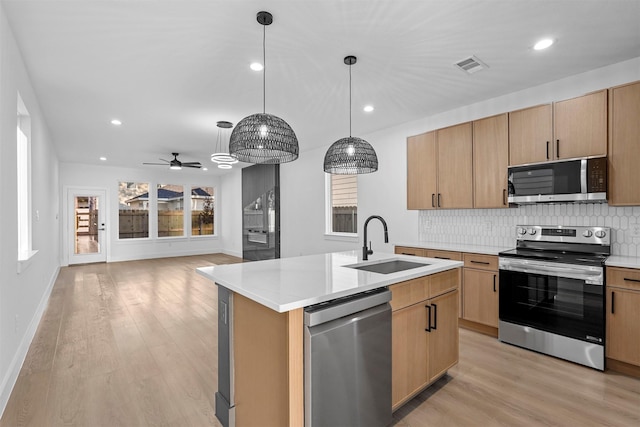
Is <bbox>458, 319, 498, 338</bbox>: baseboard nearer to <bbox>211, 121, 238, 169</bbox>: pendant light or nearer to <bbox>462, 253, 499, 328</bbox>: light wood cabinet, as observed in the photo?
<bbox>462, 253, 499, 328</bbox>: light wood cabinet

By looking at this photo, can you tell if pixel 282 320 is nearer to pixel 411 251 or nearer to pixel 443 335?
pixel 443 335

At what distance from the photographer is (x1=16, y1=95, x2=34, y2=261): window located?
11.1 feet

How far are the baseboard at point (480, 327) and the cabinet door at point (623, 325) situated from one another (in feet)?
3.11

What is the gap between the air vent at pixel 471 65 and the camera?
115 inches

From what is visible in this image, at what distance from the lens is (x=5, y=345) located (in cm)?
228

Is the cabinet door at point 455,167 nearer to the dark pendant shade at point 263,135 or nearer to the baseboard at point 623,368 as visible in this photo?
the baseboard at point 623,368

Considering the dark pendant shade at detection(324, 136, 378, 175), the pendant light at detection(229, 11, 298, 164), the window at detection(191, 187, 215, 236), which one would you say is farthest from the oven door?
the window at detection(191, 187, 215, 236)

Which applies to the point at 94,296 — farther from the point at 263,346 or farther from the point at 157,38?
the point at 263,346

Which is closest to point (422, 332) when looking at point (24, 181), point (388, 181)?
point (388, 181)

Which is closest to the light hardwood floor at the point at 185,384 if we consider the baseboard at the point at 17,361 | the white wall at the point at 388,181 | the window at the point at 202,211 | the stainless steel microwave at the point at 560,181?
the baseboard at the point at 17,361

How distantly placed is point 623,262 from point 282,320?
2.88m

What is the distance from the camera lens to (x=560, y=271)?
2.84 metres

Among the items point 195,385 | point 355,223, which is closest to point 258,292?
point 195,385

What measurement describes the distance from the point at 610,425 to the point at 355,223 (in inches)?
163
